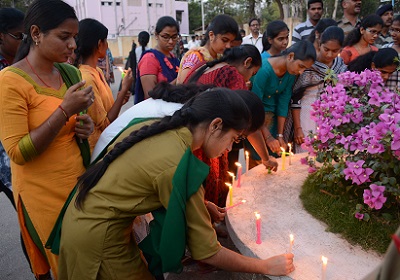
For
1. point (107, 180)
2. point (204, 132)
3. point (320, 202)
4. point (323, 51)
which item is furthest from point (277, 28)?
point (107, 180)

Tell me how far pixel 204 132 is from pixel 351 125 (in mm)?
860

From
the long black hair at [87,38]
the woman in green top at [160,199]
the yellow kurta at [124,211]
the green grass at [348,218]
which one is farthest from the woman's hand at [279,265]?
the long black hair at [87,38]

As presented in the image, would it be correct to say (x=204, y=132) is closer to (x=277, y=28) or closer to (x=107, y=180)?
(x=107, y=180)

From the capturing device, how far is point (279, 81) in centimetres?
328

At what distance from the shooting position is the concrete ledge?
154 centimetres

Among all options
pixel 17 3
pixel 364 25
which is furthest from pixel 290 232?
pixel 17 3

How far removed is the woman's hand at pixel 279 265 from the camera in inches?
58.5

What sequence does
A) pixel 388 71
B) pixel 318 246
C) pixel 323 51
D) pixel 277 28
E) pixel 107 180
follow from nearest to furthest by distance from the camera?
1. pixel 107 180
2. pixel 318 246
3. pixel 388 71
4. pixel 323 51
5. pixel 277 28

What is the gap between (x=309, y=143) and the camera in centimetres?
203

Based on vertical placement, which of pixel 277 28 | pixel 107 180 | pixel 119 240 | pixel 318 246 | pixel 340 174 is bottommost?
pixel 318 246

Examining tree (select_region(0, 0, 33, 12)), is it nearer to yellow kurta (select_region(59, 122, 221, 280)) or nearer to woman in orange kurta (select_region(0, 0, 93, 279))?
woman in orange kurta (select_region(0, 0, 93, 279))

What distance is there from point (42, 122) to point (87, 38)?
1066mm

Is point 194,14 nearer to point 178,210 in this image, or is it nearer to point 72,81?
point 72,81

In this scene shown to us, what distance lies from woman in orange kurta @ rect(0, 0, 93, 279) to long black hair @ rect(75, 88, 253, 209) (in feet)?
Result: 1.47
